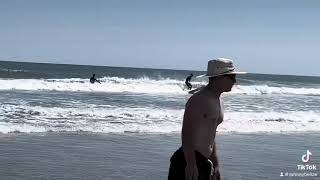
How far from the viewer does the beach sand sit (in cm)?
792

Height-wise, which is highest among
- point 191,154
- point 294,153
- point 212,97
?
point 212,97

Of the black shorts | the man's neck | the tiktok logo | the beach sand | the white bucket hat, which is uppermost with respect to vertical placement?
the white bucket hat

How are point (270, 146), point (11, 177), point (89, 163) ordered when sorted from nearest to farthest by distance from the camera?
point (11, 177), point (89, 163), point (270, 146)

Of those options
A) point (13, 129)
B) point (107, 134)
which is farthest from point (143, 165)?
point (13, 129)

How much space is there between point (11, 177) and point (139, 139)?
4.49 meters

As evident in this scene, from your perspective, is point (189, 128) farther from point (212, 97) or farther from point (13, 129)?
point (13, 129)

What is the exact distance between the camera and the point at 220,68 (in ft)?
12.4

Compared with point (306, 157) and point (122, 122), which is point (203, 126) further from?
point (122, 122)

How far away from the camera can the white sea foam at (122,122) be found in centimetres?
1303

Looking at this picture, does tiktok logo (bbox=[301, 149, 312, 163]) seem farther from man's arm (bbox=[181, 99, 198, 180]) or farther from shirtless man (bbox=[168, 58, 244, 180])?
man's arm (bbox=[181, 99, 198, 180])

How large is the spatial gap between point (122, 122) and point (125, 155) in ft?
16.8

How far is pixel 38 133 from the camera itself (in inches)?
467

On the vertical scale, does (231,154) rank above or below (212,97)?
below

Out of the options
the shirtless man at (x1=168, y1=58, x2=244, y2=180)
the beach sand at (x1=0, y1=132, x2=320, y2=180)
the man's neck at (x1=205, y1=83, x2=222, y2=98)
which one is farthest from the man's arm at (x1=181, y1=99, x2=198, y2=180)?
the beach sand at (x1=0, y1=132, x2=320, y2=180)
